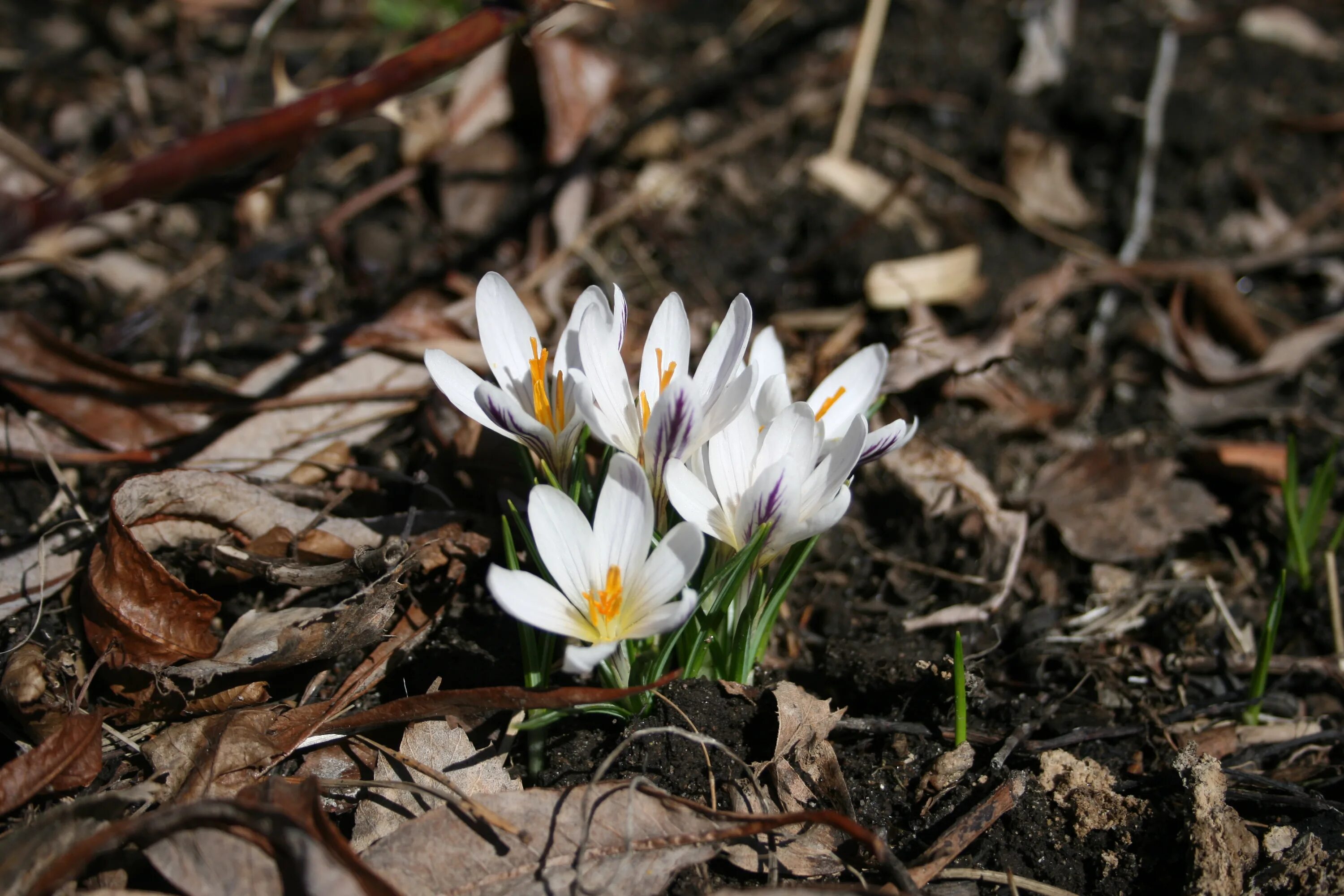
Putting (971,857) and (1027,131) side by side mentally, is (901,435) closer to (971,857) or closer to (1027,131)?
(971,857)

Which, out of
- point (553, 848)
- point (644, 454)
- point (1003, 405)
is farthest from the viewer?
point (1003, 405)

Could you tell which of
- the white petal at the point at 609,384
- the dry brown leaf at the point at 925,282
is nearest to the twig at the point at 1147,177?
the dry brown leaf at the point at 925,282

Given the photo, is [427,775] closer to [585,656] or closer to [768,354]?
[585,656]

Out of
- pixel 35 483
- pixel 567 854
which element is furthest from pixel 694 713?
pixel 35 483

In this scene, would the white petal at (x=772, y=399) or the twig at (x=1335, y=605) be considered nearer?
the white petal at (x=772, y=399)

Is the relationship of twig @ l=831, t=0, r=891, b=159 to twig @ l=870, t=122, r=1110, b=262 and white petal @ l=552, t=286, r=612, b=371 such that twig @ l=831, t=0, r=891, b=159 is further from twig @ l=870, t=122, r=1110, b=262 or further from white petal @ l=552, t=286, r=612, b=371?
white petal @ l=552, t=286, r=612, b=371

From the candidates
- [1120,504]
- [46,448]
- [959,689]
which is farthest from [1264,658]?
[46,448]

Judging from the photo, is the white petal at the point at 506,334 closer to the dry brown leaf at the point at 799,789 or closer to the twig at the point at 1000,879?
the dry brown leaf at the point at 799,789
